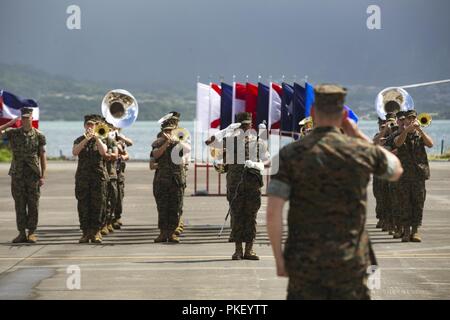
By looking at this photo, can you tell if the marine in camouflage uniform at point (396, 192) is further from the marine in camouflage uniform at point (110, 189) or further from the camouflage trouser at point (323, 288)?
the camouflage trouser at point (323, 288)

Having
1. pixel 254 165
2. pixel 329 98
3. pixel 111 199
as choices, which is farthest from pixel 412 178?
pixel 329 98

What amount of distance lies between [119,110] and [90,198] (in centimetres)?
325

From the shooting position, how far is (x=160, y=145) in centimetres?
1766

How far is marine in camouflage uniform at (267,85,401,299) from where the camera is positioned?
768cm

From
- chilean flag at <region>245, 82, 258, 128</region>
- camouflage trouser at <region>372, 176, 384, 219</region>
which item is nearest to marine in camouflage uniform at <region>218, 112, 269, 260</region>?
camouflage trouser at <region>372, 176, 384, 219</region>

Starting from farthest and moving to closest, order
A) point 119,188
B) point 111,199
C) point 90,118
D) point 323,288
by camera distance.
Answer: point 119,188 < point 111,199 < point 90,118 < point 323,288

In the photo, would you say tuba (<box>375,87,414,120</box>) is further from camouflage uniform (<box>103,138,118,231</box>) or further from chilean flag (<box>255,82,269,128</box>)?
chilean flag (<box>255,82,269,128</box>)

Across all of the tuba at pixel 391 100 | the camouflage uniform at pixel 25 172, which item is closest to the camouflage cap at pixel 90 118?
the camouflage uniform at pixel 25 172

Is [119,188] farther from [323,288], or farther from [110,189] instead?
[323,288]

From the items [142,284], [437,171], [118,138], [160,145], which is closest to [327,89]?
[142,284]

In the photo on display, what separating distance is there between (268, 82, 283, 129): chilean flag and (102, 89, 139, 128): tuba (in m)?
6.94

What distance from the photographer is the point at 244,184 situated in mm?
15523

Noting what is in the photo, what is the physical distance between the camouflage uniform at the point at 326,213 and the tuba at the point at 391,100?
12639 mm

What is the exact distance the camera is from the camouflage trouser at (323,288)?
7.69 m
